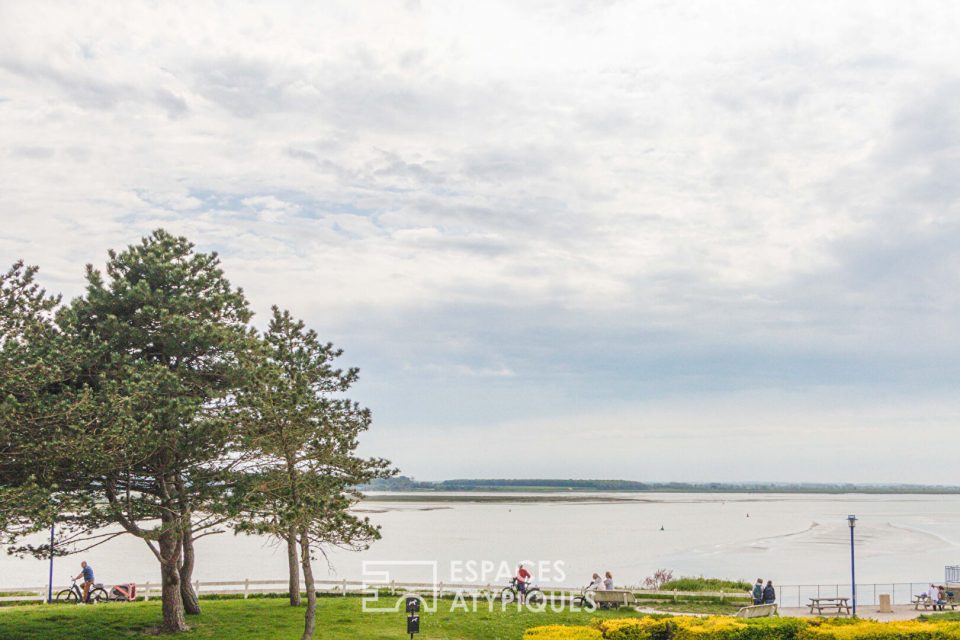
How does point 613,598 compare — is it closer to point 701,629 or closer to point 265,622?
point 701,629

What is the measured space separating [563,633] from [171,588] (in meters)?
10.7

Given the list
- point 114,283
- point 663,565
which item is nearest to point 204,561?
point 663,565

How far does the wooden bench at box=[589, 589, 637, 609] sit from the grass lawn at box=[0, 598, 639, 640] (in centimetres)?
82

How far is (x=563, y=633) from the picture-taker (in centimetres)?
1861

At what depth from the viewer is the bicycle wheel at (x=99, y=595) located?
29.0m

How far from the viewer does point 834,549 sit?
257 feet

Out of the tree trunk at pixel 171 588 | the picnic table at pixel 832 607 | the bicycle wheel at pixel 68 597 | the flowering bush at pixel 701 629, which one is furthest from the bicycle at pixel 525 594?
the bicycle wheel at pixel 68 597

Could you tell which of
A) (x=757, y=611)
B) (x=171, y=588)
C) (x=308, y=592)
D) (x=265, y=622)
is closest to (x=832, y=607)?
(x=757, y=611)

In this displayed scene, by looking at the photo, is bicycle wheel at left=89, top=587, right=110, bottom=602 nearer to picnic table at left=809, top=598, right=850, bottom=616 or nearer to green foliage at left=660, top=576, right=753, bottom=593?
green foliage at left=660, top=576, right=753, bottom=593

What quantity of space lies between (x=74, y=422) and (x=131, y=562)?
63812mm

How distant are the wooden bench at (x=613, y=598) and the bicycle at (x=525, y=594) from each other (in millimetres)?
1895

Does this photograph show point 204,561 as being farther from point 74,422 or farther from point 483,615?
point 74,422

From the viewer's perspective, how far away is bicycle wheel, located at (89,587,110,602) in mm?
28953

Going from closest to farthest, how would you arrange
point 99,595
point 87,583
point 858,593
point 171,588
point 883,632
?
point 883,632 < point 171,588 < point 87,583 < point 99,595 < point 858,593
